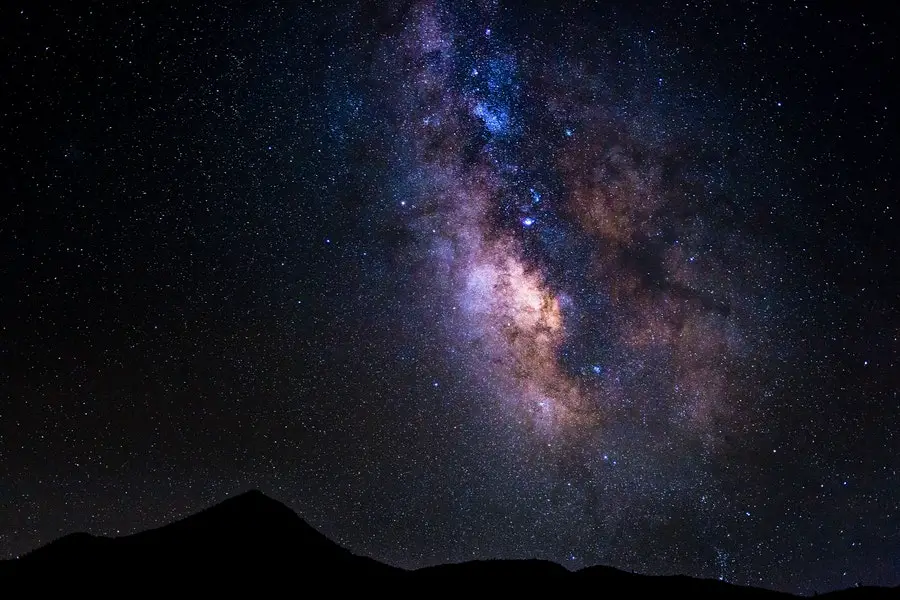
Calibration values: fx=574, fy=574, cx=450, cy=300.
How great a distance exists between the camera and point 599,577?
79.6 ft

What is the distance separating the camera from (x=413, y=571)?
25.1 meters

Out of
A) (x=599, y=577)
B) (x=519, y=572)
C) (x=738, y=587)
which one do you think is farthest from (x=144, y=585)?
(x=738, y=587)

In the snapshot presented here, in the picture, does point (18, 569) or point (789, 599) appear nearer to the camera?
point (18, 569)

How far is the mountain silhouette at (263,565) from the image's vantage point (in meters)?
20.5

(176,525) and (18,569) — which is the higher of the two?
(176,525)

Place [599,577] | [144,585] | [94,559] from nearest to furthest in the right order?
[144,585]
[94,559]
[599,577]

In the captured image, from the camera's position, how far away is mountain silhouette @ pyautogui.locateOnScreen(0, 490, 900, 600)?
67.4 feet

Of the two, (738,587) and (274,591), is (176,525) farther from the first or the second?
(738,587)

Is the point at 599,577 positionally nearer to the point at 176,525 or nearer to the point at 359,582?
the point at 359,582

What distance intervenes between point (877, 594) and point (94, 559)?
95.1ft

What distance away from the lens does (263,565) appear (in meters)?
21.9

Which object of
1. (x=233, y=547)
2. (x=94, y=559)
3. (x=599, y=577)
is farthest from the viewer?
(x=599, y=577)

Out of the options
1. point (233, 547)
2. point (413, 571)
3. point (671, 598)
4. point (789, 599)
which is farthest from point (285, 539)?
point (789, 599)

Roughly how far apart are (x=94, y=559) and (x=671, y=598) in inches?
860
